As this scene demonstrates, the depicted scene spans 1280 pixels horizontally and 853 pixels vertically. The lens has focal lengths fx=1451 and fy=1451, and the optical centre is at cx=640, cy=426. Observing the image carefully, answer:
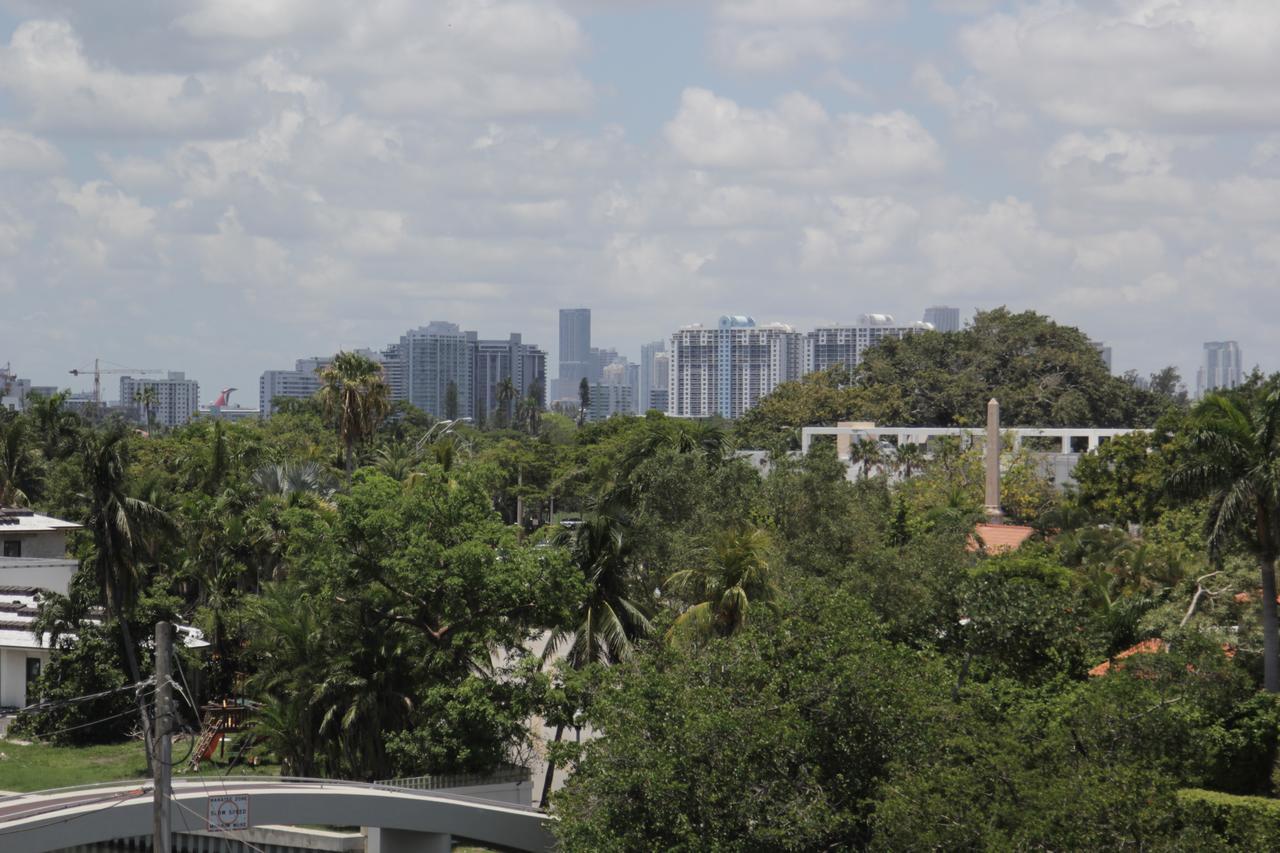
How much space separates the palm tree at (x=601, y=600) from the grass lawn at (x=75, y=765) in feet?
24.9

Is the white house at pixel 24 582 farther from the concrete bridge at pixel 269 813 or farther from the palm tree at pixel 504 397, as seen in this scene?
the palm tree at pixel 504 397

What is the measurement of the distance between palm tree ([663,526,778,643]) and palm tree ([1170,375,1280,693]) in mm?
8280

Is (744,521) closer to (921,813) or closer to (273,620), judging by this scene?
(273,620)

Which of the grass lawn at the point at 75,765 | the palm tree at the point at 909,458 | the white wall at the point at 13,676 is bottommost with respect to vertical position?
the grass lawn at the point at 75,765

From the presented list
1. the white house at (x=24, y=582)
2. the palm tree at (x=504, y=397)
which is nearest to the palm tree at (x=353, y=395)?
the white house at (x=24, y=582)

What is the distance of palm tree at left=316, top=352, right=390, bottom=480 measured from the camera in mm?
52031

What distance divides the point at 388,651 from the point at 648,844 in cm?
1033

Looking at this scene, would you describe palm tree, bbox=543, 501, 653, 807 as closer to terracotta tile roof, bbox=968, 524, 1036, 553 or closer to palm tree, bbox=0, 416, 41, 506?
terracotta tile roof, bbox=968, 524, 1036, 553

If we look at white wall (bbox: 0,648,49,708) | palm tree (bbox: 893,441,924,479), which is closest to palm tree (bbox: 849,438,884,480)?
palm tree (bbox: 893,441,924,479)

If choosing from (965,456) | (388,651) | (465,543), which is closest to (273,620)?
(388,651)

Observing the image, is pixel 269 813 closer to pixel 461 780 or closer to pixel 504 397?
pixel 461 780

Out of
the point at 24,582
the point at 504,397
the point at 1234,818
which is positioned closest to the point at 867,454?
the point at 24,582

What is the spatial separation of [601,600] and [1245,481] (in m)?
13.0

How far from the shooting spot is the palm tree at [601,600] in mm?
30438
